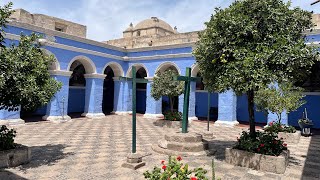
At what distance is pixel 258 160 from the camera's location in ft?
22.0

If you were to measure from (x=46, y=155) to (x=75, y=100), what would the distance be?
15459mm

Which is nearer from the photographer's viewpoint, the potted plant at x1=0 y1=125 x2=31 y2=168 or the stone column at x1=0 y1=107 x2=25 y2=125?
the potted plant at x1=0 y1=125 x2=31 y2=168

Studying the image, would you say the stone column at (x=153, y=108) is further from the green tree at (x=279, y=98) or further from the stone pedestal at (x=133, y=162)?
Result: the stone pedestal at (x=133, y=162)

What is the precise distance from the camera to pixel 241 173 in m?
6.45

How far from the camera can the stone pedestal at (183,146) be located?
828 centimetres

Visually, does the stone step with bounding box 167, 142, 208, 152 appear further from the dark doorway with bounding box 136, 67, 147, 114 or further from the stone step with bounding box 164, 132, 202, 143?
the dark doorway with bounding box 136, 67, 147, 114

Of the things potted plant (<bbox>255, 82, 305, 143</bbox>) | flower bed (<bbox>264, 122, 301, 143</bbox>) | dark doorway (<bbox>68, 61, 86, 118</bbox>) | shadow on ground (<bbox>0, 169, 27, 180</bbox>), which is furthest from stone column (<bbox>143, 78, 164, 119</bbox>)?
shadow on ground (<bbox>0, 169, 27, 180</bbox>)

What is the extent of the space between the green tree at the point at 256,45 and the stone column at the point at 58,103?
1197 centimetres

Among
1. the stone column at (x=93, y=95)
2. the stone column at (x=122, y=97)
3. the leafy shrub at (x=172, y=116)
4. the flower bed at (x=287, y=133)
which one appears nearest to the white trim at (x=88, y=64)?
the stone column at (x=93, y=95)

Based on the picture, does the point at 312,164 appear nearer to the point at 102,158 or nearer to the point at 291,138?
the point at 291,138

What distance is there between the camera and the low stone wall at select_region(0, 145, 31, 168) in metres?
6.34

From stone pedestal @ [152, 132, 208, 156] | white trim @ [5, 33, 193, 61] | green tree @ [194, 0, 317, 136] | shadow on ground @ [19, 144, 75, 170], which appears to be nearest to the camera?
green tree @ [194, 0, 317, 136]

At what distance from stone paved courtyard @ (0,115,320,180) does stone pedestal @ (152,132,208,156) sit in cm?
33

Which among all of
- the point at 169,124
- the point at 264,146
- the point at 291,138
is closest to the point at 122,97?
the point at 169,124
